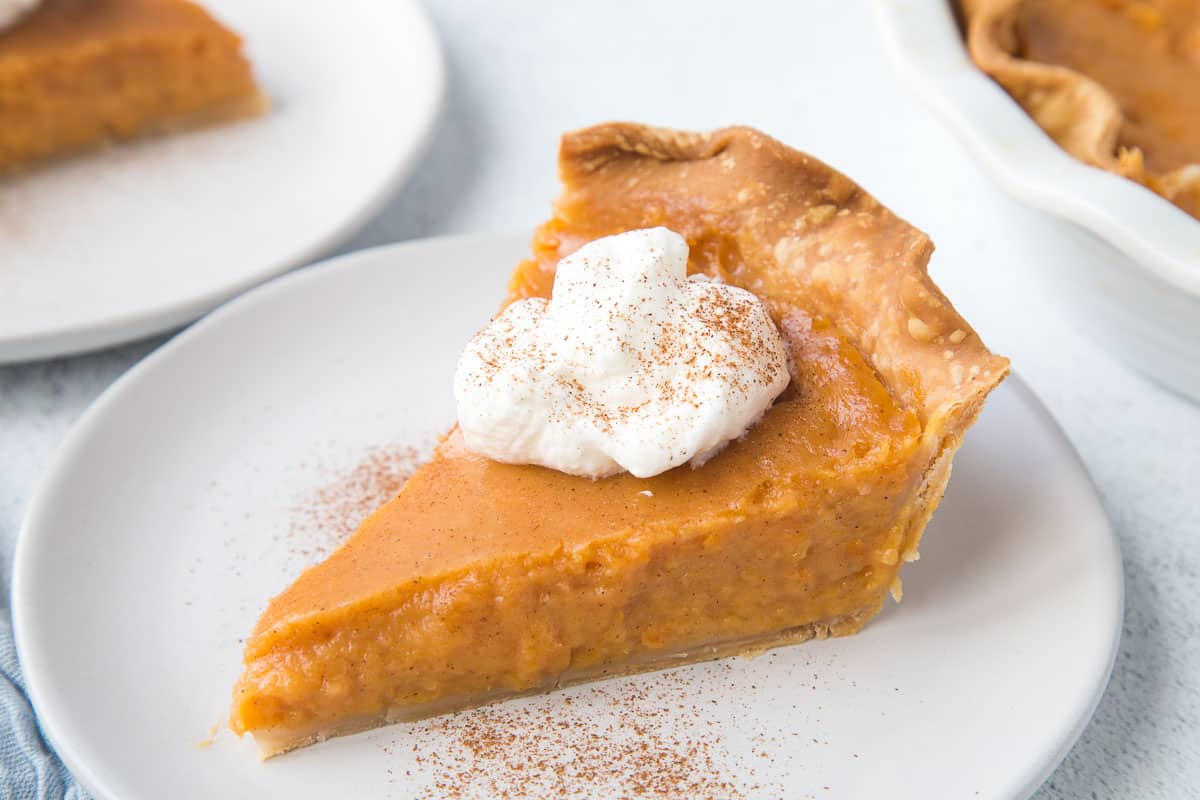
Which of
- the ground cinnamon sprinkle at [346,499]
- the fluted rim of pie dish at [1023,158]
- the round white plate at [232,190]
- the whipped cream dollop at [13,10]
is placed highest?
the fluted rim of pie dish at [1023,158]

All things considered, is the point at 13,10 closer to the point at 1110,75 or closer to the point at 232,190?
the point at 232,190

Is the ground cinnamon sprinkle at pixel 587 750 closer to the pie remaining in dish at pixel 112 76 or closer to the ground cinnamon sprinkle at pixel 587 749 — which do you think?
the ground cinnamon sprinkle at pixel 587 749

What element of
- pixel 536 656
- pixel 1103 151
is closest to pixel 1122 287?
pixel 1103 151

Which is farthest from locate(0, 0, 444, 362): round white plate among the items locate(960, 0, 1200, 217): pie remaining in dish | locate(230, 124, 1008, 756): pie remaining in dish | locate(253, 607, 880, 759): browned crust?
locate(960, 0, 1200, 217): pie remaining in dish

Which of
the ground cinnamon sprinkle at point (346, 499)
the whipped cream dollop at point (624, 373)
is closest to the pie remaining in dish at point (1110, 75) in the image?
the whipped cream dollop at point (624, 373)

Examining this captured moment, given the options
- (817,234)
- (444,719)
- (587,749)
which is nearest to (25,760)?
(444,719)

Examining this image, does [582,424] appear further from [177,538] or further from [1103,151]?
[1103,151]

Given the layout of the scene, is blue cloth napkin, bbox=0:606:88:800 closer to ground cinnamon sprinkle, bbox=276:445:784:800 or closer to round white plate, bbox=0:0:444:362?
ground cinnamon sprinkle, bbox=276:445:784:800
